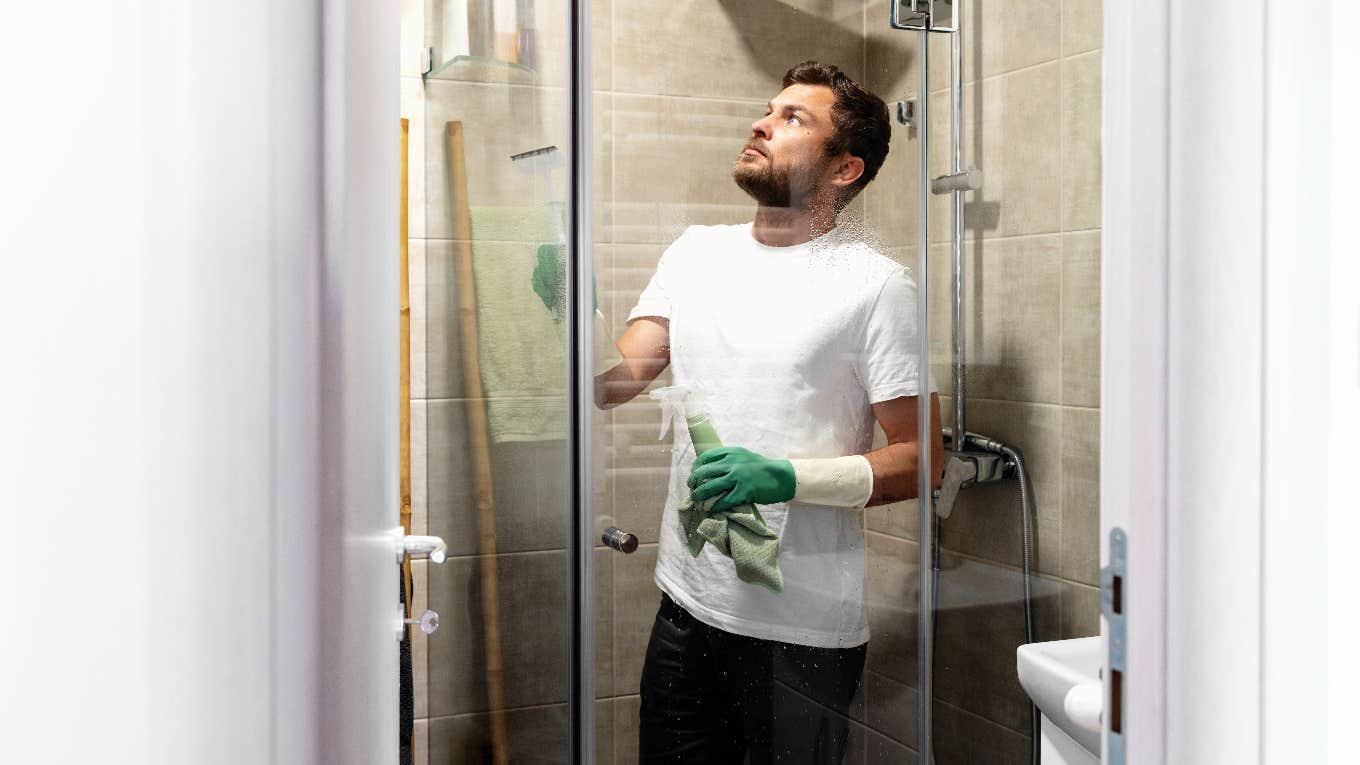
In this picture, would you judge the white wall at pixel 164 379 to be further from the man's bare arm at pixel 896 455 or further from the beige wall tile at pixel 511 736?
the beige wall tile at pixel 511 736

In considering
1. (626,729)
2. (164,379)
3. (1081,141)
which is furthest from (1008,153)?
(164,379)

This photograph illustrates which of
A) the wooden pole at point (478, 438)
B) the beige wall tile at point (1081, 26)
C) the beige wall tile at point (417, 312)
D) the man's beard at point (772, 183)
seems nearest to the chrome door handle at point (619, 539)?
the wooden pole at point (478, 438)

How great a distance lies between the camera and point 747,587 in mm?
1316

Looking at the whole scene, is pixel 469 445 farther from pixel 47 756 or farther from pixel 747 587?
pixel 47 756

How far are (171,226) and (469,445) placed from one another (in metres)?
1.70

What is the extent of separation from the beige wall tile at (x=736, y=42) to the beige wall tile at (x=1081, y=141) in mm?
351

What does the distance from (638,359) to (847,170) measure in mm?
388

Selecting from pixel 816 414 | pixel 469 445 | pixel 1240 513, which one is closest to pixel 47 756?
pixel 1240 513

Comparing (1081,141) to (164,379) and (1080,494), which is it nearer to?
(1080,494)

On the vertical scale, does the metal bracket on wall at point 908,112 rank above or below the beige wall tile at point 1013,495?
above

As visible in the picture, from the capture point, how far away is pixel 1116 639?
512mm

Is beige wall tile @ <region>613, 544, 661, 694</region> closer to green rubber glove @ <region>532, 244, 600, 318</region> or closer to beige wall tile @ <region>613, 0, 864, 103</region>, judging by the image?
green rubber glove @ <region>532, 244, 600, 318</region>

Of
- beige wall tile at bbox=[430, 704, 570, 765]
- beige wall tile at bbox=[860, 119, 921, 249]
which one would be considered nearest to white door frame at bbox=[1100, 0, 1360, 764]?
beige wall tile at bbox=[860, 119, 921, 249]

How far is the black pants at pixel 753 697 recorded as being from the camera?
4.36 ft
